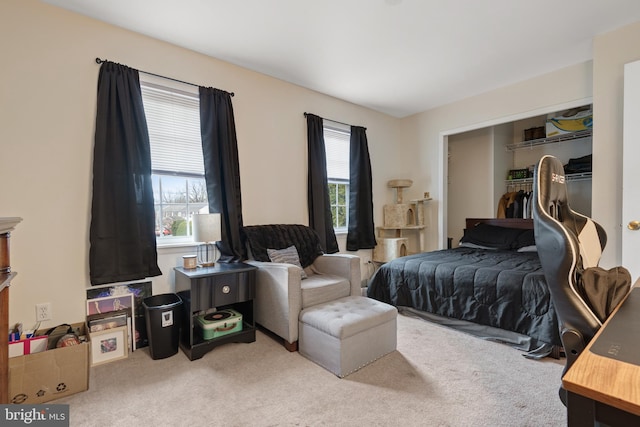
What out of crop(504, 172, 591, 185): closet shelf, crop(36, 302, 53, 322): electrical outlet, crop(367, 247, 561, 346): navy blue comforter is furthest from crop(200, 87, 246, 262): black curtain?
crop(504, 172, 591, 185): closet shelf

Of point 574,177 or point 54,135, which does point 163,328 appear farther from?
point 574,177

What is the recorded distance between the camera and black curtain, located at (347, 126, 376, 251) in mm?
4070

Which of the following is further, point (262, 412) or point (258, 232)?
point (258, 232)

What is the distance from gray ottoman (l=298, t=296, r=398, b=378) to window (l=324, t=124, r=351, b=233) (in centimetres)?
186

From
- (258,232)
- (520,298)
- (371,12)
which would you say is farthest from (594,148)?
(258,232)

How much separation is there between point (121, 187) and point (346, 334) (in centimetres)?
197

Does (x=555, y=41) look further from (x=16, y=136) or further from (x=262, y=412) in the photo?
(x=16, y=136)

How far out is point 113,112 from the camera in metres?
2.30

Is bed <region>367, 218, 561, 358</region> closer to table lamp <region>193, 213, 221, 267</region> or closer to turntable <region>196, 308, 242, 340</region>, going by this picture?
turntable <region>196, 308, 242, 340</region>

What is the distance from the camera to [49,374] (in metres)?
1.74

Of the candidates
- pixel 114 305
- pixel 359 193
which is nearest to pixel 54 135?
pixel 114 305

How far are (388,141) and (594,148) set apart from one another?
8.14 ft

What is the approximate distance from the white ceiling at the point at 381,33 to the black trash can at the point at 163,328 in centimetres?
216

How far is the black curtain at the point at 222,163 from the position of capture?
2.78m
